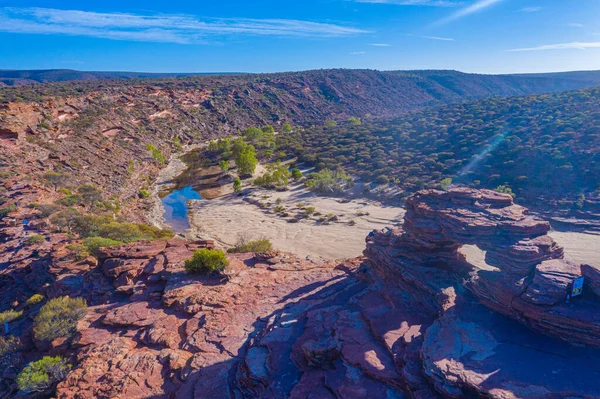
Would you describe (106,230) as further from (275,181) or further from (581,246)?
(581,246)

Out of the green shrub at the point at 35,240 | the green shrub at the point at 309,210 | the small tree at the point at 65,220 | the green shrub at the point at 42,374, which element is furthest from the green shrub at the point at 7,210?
the green shrub at the point at 309,210

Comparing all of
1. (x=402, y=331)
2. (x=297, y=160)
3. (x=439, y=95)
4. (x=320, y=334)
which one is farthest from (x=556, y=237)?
(x=439, y=95)

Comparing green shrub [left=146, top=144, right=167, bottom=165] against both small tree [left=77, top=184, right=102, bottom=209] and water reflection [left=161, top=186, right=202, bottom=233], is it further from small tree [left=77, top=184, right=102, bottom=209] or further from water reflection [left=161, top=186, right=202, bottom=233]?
small tree [left=77, top=184, right=102, bottom=209]

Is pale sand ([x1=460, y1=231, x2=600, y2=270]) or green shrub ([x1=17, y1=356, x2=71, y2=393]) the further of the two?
pale sand ([x1=460, y1=231, x2=600, y2=270])

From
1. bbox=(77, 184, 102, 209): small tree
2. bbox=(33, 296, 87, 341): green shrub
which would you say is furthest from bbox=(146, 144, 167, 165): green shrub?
bbox=(33, 296, 87, 341): green shrub

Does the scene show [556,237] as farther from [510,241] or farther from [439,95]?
[439,95]

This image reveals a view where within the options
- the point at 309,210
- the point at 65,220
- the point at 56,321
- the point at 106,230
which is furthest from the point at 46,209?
the point at 309,210

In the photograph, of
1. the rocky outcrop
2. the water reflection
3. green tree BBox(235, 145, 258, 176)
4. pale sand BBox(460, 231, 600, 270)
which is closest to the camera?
the rocky outcrop
